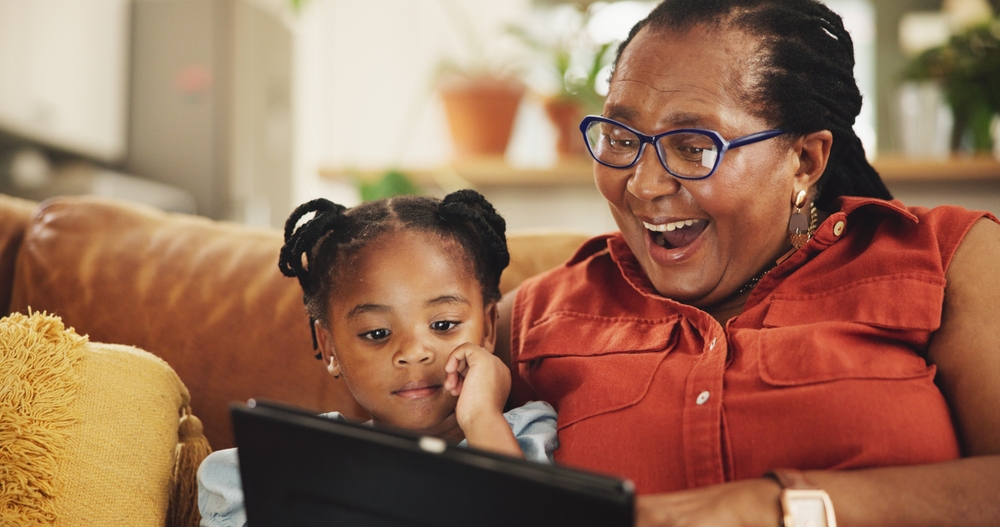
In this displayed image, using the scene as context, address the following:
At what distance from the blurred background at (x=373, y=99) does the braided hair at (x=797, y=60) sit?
1119 millimetres

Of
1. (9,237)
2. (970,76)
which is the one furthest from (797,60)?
(970,76)

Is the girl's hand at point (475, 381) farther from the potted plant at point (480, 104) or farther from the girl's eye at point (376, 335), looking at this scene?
the potted plant at point (480, 104)

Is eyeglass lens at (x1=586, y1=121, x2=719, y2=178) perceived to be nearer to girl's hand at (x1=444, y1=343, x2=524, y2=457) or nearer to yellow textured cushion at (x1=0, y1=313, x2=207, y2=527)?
girl's hand at (x1=444, y1=343, x2=524, y2=457)

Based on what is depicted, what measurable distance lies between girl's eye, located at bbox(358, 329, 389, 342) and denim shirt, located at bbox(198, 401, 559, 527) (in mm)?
133

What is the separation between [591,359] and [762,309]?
10.1 inches

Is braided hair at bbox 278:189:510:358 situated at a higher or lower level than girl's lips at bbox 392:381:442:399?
higher

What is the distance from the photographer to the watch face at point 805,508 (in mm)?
989

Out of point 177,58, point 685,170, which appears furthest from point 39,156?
point 685,170

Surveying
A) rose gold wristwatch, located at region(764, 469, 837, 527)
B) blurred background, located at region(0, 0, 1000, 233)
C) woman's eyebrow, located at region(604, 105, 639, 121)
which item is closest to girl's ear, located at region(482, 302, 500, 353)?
woman's eyebrow, located at region(604, 105, 639, 121)

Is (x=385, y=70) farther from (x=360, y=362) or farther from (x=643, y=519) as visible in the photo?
(x=643, y=519)

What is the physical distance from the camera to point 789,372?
3.71 ft

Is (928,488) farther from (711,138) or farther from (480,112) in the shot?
(480,112)

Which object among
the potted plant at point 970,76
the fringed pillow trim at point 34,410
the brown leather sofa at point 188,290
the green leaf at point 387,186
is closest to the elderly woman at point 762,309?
the brown leather sofa at point 188,290

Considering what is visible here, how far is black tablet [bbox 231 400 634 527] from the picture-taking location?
30.1 inches
